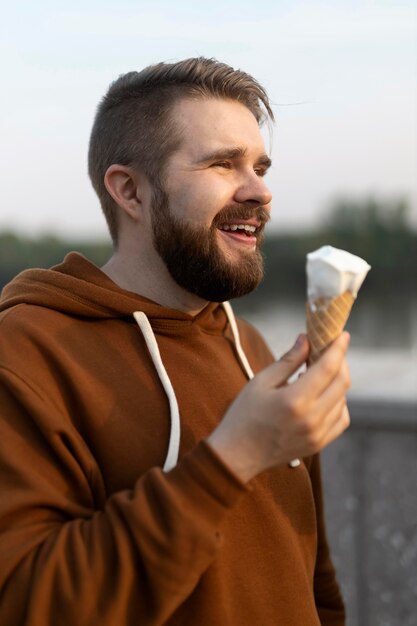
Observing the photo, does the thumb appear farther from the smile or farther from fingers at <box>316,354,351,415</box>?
the smile

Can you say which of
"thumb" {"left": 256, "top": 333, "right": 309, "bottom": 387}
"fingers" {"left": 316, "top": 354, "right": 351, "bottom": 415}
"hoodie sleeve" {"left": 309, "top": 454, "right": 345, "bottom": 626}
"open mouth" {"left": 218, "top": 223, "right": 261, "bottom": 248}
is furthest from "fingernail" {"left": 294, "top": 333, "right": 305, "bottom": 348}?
"hoodie sleeve" {"left": 309, "top": 454, "right": 345, "bottom": 626}

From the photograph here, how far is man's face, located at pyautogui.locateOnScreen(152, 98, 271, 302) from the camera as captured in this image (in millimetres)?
2039

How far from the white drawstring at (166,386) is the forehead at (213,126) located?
44 cm

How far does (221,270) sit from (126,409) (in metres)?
0.42

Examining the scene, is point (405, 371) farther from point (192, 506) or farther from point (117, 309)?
point (192, 506)

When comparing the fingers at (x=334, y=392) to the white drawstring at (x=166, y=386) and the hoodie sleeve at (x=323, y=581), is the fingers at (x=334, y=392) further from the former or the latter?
the hoodie sleeve at (x=323, y=581)

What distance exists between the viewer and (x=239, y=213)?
6.75 ft

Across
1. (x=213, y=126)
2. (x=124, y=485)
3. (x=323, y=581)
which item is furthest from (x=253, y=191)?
(x=323, y=581)

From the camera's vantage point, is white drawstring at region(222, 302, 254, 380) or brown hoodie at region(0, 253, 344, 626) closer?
brown hoodie at region(0, 253, 344, 626)

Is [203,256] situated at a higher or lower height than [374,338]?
higher

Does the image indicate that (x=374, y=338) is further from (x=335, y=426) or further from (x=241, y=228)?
(x=335, y=426)

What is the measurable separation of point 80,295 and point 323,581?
1.16m

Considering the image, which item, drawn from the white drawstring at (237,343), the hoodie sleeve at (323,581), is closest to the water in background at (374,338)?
the white drawstring at (237,343)

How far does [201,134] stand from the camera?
208 cm
